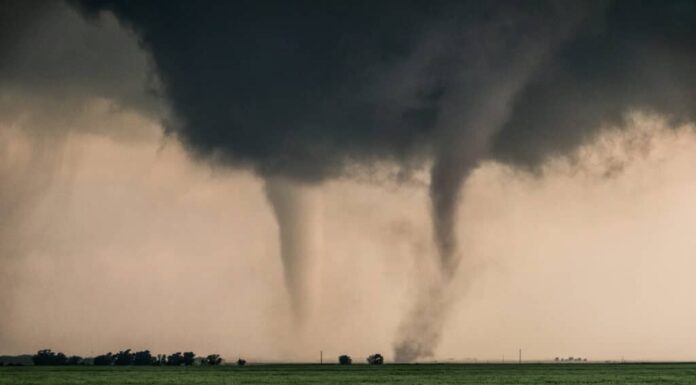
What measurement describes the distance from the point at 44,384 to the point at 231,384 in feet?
62.8

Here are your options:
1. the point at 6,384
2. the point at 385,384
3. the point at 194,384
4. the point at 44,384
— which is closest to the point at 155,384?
the point at 194,384

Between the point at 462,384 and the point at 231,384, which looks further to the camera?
the point at 231,384

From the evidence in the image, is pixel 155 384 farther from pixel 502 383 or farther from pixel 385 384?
pixel 502 383

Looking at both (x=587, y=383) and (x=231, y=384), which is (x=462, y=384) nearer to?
(x=587, y=383)

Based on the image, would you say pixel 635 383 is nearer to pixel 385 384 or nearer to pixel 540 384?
pixel 540 384

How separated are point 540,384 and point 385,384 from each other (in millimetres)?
16127

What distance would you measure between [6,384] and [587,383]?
61.9 m

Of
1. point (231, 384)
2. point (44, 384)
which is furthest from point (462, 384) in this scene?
point (44, 384)

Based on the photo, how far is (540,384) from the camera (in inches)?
2899

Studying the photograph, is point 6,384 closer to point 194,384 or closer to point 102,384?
point 102,384

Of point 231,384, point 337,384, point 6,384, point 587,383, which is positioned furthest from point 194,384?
point 587,383

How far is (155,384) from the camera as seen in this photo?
240ft

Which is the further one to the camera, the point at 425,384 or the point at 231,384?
the point at 231,384

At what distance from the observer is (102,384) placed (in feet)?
248
